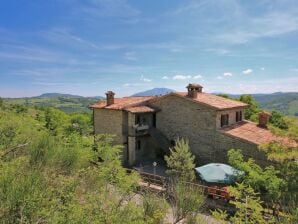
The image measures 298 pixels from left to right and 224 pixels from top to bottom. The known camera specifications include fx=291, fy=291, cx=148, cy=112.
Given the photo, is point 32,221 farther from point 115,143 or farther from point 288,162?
point 115,143

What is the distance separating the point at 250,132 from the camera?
3162cm

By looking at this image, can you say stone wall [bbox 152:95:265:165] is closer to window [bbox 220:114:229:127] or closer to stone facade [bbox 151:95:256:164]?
stone facade [bbox 151:95:256:164]

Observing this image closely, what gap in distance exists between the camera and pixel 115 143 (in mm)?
38469

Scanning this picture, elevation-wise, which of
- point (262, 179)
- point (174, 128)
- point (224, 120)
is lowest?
point (262, 179)

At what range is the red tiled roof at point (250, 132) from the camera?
29.2 metres

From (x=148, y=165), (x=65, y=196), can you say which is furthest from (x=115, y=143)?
(x=65, y=196)

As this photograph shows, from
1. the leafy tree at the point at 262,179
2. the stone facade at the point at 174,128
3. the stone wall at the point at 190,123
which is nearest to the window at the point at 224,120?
the stone facade at the point at 174,128

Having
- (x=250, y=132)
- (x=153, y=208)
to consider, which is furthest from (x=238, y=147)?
(x=153, y=208)

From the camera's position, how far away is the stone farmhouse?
3159 centimetres

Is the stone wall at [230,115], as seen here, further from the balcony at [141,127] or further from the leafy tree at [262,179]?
the balcony at [141,127]

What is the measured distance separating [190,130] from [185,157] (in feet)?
23.5

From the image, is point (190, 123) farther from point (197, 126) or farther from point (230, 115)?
point (230, 115)

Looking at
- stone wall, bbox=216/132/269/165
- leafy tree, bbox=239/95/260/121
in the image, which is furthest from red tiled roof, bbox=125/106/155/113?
leafy tree, bbox=239/95/260/121

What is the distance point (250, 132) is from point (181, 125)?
26.7 ft
